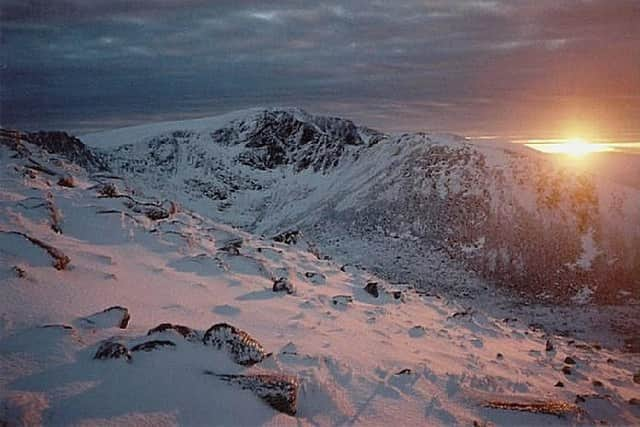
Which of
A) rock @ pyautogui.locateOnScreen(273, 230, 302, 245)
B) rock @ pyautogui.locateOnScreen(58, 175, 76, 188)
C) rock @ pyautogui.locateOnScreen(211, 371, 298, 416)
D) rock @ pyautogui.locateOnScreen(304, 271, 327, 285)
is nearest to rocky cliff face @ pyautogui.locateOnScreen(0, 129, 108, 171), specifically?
rock @ pyautogui.locateOnScreen(58, 175, 76, 188)

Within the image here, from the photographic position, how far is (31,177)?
14.2 m

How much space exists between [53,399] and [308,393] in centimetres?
297

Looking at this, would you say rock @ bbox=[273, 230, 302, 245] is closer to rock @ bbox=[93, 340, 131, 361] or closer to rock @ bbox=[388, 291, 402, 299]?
rock @ bbox=[388, 291, 402, 299]

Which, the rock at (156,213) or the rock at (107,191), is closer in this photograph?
the rock at (156,213)

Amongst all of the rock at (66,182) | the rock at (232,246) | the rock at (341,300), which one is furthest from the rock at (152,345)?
the rock at (66,182)

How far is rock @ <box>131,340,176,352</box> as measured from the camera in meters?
5.73

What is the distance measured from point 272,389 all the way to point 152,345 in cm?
163

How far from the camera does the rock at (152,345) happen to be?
18.8ft

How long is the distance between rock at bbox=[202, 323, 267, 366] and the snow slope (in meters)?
0.12

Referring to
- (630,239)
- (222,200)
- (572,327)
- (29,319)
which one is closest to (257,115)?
(222,200)

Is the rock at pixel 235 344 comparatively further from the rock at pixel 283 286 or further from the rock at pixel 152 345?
the rock at pixel 283 286

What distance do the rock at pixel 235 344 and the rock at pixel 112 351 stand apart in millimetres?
1107

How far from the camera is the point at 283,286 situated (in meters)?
10.9

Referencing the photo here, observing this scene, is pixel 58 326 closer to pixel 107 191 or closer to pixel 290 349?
pixel 290 349
